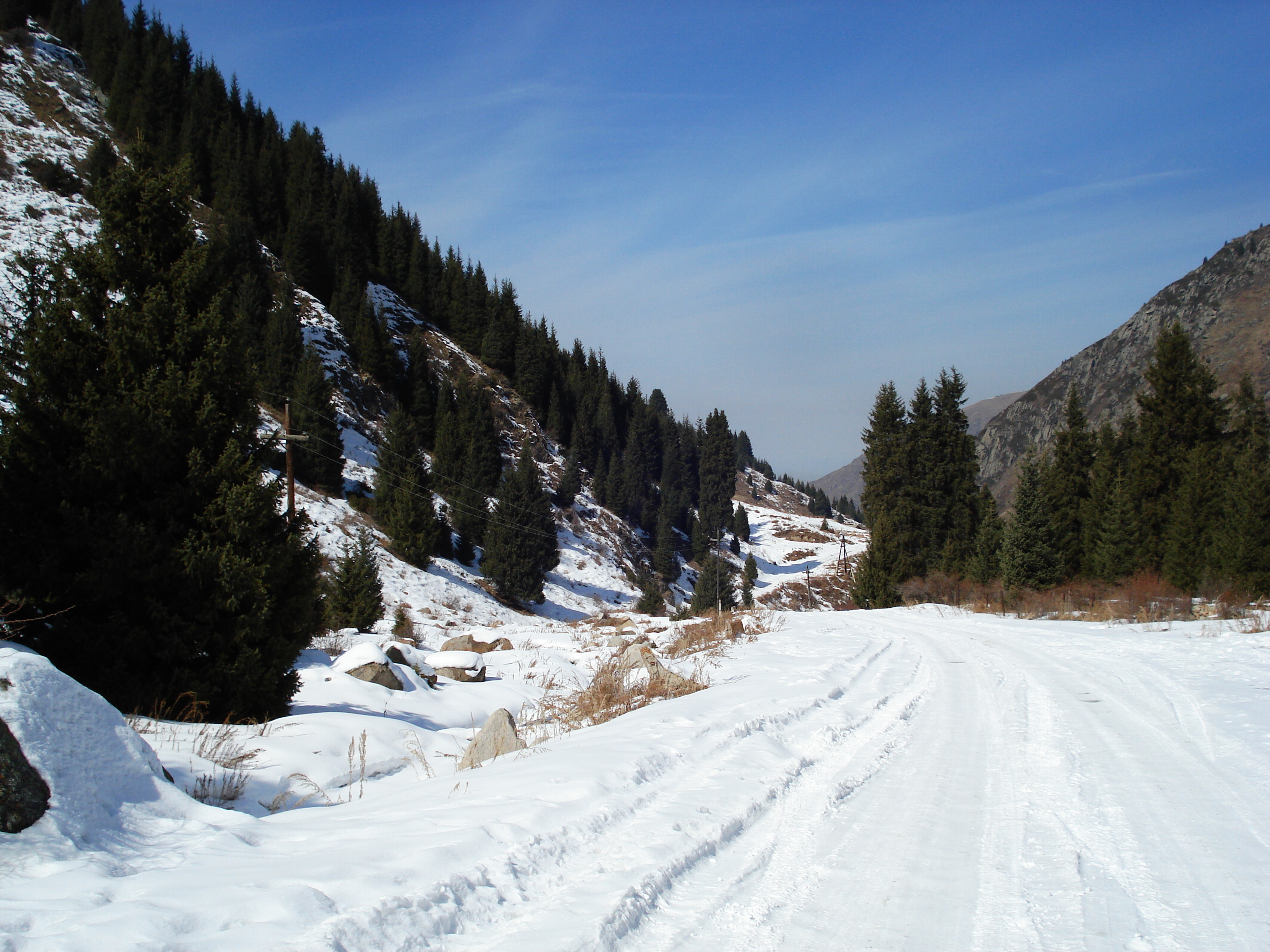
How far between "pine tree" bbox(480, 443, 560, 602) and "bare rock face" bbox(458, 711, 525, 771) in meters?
37.8

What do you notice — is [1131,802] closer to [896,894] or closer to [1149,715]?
[896,894]

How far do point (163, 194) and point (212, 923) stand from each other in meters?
10.5

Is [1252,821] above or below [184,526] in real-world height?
below

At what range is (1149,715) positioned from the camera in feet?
20.5

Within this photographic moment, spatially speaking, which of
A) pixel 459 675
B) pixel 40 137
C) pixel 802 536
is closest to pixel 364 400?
pixel 40 137

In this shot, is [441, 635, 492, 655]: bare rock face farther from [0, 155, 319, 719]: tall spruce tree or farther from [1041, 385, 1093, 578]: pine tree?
[1041, 385, 1093, 578]: pine tree

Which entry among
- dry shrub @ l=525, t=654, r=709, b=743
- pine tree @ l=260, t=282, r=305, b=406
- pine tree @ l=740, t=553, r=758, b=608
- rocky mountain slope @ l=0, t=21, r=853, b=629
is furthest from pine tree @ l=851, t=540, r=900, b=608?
pine tree @ l=260, t=282, r=305, b=406

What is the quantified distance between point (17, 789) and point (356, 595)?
69.9 ft

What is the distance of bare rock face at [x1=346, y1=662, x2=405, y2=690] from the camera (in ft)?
34.2

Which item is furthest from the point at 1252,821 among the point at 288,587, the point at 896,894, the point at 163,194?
the point at 163,194

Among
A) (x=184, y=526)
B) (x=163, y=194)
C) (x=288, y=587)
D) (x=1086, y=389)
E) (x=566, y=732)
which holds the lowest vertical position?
(x=566, y=732)

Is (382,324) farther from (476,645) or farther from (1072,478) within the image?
(1072,478)

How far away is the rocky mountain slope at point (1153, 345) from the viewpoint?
12031 cm

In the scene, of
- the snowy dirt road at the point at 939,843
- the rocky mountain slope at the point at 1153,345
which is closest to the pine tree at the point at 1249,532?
the snowy dirt road at the point at 939,843
